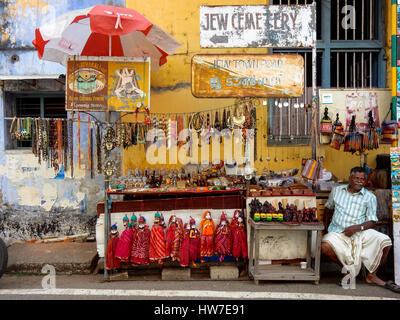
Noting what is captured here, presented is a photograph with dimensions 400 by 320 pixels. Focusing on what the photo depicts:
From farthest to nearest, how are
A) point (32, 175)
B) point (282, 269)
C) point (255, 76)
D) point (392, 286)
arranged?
1. point (32, 175)
2. point (255, 76)
3. point (282, 269)
4. point (392, 286)

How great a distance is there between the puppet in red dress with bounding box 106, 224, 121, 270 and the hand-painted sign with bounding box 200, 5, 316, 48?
2.97 meters

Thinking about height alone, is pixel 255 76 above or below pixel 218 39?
Answer: below

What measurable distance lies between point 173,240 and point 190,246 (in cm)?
25

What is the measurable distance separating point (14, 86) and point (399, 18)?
6298 millimetres

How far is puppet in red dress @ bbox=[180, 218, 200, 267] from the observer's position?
496 centimetres

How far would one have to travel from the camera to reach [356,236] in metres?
4.83

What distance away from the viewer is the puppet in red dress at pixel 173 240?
16.4 ft

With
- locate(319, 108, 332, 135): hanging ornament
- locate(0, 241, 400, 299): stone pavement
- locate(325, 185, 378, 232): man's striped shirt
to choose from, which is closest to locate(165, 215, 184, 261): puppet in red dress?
locate(0, 241, 400, 299): stone pavement

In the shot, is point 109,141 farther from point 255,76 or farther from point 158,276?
point 255,76

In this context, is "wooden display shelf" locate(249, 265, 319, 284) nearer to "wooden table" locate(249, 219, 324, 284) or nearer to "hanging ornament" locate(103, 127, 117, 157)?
"wooden table" locate(249, 219, 324, 284)

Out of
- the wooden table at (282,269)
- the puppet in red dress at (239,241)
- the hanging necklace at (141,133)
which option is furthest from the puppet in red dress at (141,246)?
the wooden table at (282,269)

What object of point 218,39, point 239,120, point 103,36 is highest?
point 103,36

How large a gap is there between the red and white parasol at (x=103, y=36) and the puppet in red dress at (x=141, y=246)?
8.42ft

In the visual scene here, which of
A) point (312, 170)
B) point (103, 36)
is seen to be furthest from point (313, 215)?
point (103, 36)
